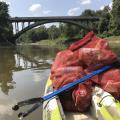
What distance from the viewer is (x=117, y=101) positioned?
502 cm

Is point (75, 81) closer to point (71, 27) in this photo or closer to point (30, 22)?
point (30, 22)

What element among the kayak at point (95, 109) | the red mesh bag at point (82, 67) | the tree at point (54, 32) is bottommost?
the tree at point (54, 32)

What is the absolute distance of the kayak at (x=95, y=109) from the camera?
470 centimetres

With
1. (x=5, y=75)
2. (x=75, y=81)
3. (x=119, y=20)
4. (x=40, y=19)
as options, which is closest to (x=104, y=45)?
(x=75, y=81)

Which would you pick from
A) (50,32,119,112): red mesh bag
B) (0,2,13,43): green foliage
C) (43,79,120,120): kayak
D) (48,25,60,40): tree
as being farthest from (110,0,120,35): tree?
(43,79,120,120): kayak

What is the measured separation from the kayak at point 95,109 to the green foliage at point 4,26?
6032cm

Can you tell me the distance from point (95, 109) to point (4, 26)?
213 ft

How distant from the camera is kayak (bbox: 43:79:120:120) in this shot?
15.4ft

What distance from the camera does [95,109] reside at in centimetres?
515

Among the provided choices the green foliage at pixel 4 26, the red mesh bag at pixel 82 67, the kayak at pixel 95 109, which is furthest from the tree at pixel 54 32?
the kayak at pixel 95 109

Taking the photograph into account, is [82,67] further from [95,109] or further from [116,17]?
[116,17]

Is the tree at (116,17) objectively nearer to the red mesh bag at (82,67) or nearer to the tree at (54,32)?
the tree at (54,32)

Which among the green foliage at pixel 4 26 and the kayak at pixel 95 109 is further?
the green foliage at pixel 4 26

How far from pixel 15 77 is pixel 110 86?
692 centimetres
